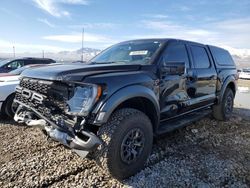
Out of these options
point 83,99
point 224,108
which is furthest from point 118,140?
point 224,108

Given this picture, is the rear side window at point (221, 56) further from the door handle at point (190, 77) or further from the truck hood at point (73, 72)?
the truck hood at point (73, 72)

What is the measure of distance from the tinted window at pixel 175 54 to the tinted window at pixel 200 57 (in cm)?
36

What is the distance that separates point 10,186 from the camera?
296cm

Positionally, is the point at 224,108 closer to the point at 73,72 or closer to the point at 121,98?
the point at 121,98

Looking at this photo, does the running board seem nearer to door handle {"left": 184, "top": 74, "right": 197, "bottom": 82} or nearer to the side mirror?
door handle {"left": 184, "top": 74, "right": 197, "bottom": 82}

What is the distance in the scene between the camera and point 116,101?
9.72ft

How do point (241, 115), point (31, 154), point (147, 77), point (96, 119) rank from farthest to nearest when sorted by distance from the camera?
point (241, 115) < point (31, 154) < point (147, 77) < point (96, 119)

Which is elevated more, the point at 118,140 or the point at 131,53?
the point at 131,53

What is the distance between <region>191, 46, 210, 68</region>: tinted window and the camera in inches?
193

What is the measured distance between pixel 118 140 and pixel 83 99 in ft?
2.11

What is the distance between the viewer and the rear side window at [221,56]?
585 cm

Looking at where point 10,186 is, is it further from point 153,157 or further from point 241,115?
point 241,115

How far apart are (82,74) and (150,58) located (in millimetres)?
1287

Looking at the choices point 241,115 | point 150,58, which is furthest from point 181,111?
point 241,115
